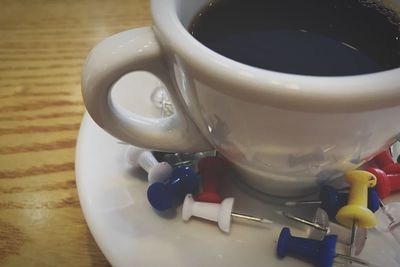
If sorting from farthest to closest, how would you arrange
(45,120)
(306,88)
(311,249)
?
(45,120) < (311,249) < (306,88)

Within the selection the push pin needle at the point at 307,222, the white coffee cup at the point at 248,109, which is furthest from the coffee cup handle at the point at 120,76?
the push pin needle at the point at 307,222

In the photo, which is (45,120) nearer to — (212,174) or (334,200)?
(212,174)

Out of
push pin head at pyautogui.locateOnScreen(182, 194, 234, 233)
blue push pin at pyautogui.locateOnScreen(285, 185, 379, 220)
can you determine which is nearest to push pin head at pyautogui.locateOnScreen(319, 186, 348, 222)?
blue push pin at pyautogui.locateOnScreen(285, 185, 379, 220)

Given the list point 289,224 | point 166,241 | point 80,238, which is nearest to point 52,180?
point 80,238

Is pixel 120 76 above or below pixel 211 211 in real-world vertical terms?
above

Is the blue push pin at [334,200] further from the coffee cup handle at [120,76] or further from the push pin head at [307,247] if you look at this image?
the coffee cup handle at [120,76]

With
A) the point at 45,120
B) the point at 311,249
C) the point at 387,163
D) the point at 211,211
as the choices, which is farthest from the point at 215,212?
the point at 45,120

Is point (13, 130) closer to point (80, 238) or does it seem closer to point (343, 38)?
point (80, 238)

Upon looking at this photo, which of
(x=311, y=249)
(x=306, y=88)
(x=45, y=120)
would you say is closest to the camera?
(x=306, y=88)
